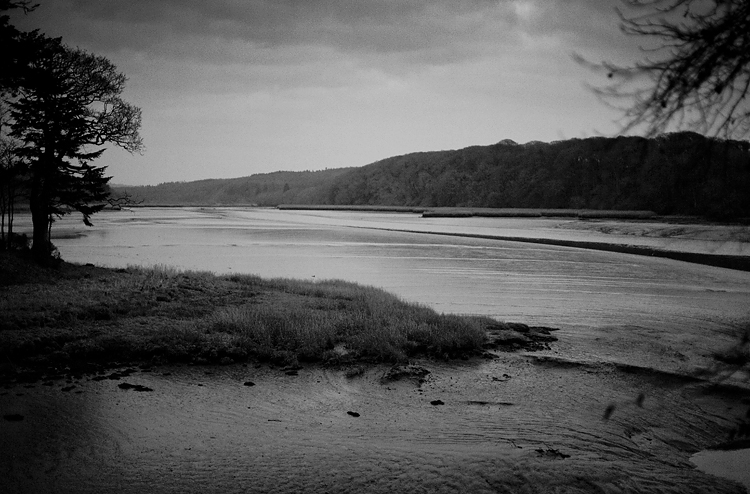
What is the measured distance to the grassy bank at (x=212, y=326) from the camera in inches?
443

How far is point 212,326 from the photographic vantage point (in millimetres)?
12977

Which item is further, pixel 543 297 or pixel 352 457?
pixel 543 297

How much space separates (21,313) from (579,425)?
12.9 m

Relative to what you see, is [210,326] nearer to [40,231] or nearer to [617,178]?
[40,231]

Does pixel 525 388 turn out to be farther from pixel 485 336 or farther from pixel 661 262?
pixel 661 262

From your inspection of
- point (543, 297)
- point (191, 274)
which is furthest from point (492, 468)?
point (191, 274)

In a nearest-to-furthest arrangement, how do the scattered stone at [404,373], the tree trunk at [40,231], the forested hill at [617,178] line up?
the forested hill at [617,178] → the scattered stone at [404,373] → the tree trunk at [40,231]

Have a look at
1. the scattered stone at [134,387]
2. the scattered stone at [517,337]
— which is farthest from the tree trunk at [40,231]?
the scattered stone at [517,337]

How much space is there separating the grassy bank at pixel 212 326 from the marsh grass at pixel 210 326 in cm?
2

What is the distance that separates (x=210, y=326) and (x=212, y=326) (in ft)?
0.16

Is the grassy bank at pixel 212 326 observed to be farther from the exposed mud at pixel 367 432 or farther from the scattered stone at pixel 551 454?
the scattered stone at pixel 551 454

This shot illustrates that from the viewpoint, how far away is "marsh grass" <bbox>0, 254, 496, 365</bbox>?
11.3 m

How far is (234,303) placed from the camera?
16406 millimetres

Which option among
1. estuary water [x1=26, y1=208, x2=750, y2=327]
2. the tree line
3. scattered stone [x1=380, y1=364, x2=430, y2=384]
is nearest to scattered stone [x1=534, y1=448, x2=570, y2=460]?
scattered stone [x1=380, y1=364, x2=430, y2=384]
